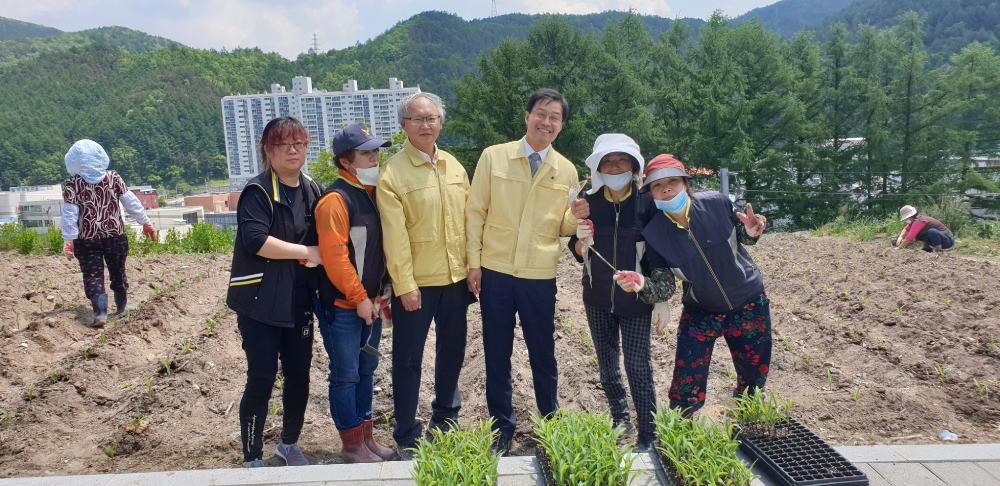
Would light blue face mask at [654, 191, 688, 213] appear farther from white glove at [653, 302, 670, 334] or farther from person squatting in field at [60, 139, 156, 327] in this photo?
person squatting in field at [60, 139, 156, 327]

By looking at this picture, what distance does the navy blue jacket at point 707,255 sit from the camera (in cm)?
271

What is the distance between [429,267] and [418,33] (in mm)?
119608

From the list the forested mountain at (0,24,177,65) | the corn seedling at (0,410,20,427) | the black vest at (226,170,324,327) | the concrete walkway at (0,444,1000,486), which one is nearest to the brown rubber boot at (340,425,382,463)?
the concrete walkway at (0,444,1000,486)

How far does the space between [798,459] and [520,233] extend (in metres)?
1.47

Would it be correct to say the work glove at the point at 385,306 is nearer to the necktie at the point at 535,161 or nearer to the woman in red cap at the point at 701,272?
the necktie at the point at 535,161

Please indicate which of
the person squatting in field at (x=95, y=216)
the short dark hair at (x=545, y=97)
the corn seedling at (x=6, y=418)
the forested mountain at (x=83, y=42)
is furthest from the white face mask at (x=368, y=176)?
the forested mountain at (x=83, y=42)

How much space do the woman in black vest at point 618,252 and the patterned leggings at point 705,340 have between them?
16 centimetres

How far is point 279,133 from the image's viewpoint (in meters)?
2.65

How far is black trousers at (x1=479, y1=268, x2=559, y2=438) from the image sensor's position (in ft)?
9.50

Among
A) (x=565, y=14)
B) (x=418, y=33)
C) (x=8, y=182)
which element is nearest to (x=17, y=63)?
(x=8, y=182)

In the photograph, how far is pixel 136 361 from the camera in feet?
14.9

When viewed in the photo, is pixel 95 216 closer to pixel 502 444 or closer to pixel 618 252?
pixel 502 444

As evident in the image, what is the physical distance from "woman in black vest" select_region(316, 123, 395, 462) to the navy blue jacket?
4.08 feet

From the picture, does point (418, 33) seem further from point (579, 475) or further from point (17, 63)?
point (579, 475)
